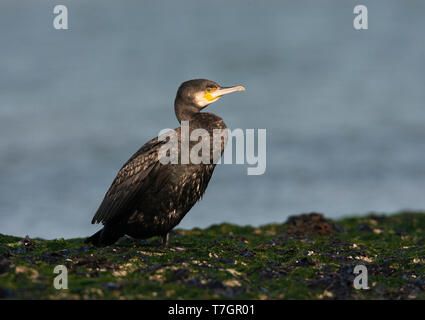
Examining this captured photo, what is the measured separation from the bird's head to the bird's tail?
2.77 metres

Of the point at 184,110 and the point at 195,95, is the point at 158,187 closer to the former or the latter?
the point at 184,110

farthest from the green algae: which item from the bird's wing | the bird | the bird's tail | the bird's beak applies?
the bird's beak

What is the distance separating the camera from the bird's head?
39.1ft

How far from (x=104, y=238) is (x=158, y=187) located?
1769mm

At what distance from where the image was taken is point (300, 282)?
29.0 ft

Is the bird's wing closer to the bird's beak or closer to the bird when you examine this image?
the bird

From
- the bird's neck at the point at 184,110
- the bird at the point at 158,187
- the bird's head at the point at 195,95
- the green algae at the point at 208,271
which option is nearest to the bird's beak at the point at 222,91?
the bird's head at the point at 195,95

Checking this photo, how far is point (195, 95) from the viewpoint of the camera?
1194 cm

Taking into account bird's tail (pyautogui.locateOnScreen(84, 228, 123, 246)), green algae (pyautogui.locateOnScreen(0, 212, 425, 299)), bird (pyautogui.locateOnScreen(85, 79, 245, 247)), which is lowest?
green algae (pyautogui.locateOnScreen(0, 212, 425, 299))

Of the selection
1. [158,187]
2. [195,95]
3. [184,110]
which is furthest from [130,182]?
[195,95]

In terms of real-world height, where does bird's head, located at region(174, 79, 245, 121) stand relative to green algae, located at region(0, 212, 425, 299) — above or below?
above

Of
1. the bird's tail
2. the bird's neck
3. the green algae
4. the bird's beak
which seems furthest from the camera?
the bird's beak

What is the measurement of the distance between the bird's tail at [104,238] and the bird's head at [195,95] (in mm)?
2774
